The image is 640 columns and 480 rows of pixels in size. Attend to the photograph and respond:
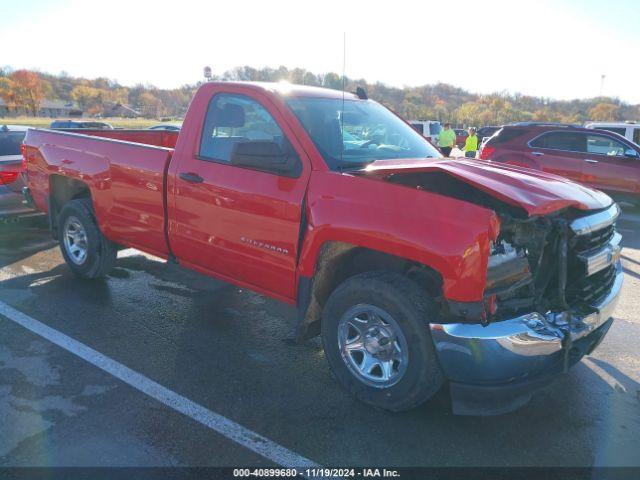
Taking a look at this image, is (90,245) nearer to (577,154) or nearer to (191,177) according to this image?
(191,177)

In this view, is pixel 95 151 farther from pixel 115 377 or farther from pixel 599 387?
pixel 599 387

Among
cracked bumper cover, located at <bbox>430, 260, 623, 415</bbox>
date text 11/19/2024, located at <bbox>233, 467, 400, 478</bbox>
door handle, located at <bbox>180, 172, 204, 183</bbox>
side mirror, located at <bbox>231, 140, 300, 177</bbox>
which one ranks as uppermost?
side mirror, located at <bbox>231, 140, 300, 177</bbox>

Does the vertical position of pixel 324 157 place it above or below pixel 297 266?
above

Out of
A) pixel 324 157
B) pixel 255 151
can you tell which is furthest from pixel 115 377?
pixel 324 157

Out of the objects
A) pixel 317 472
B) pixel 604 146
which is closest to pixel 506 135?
pixel 604 146

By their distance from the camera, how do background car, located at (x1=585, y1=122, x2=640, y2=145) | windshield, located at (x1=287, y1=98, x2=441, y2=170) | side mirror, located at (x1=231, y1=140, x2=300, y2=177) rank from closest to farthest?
side mirror, located at (x1=231, y1=140, x2=300, y2=177)
windshield, located at (x1=287, y1=98, x2=441, y2=170)
background car, located at (x1=585, y1=122, x2=640, y2=145)

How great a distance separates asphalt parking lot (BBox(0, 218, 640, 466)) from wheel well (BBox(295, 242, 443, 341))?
19.5 inches

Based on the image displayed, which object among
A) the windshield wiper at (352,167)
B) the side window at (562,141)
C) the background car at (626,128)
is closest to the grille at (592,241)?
the windshield wiper at (352,167)

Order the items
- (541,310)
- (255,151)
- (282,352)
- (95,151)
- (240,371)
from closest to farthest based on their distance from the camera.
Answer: (541,310) < (255,151) < (240,371) < (282,352) < (95,151)

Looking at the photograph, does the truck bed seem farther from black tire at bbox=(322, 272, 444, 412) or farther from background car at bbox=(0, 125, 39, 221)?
black tire at bbox=(322, 272, 444, 412)

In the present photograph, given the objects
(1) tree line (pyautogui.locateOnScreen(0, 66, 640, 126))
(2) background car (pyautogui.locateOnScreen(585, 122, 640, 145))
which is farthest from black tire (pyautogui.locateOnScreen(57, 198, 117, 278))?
(1) tree line (pyautogui.locateOnScreen(0, 66, 640, 126))

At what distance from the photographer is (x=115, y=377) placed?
12.1 feet

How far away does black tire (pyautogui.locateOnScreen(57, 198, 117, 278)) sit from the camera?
547 cm

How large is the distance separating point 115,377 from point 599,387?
347 cm
